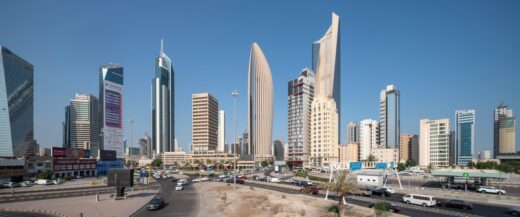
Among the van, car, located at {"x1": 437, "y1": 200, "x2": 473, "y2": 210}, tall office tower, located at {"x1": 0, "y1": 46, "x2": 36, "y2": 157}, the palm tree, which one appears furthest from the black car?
tall office tower, located at {"x1": 0, "y1": 46, "x2": 36, "y2": 157}

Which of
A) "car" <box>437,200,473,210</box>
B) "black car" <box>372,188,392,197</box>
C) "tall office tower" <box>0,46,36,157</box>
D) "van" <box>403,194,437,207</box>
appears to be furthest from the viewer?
"tall office tower" <box>0,46,36,157</box>

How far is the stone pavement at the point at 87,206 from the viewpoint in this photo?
1475 inches

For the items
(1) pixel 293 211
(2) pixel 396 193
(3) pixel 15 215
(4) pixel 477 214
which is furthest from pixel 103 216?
(2) pixel 396 193

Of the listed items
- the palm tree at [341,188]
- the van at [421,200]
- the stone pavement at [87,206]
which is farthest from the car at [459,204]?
the stone pavement at [87,206]

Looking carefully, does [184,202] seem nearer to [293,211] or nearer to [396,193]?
[293,211]

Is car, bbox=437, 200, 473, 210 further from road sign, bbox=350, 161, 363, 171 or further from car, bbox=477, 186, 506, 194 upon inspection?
road sign, bbox=350, 161, 363, 171

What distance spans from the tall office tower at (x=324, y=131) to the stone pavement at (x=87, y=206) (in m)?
131

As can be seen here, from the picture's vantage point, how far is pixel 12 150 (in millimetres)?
151625

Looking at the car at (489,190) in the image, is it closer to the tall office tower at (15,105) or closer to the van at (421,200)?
the van at (421,200)

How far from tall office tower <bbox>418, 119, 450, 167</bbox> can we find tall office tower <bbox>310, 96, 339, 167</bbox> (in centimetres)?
6174

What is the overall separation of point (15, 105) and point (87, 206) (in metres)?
149

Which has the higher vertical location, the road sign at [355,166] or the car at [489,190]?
the road sign at [355,166]

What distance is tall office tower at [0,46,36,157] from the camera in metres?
144

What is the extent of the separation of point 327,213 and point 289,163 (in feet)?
505
